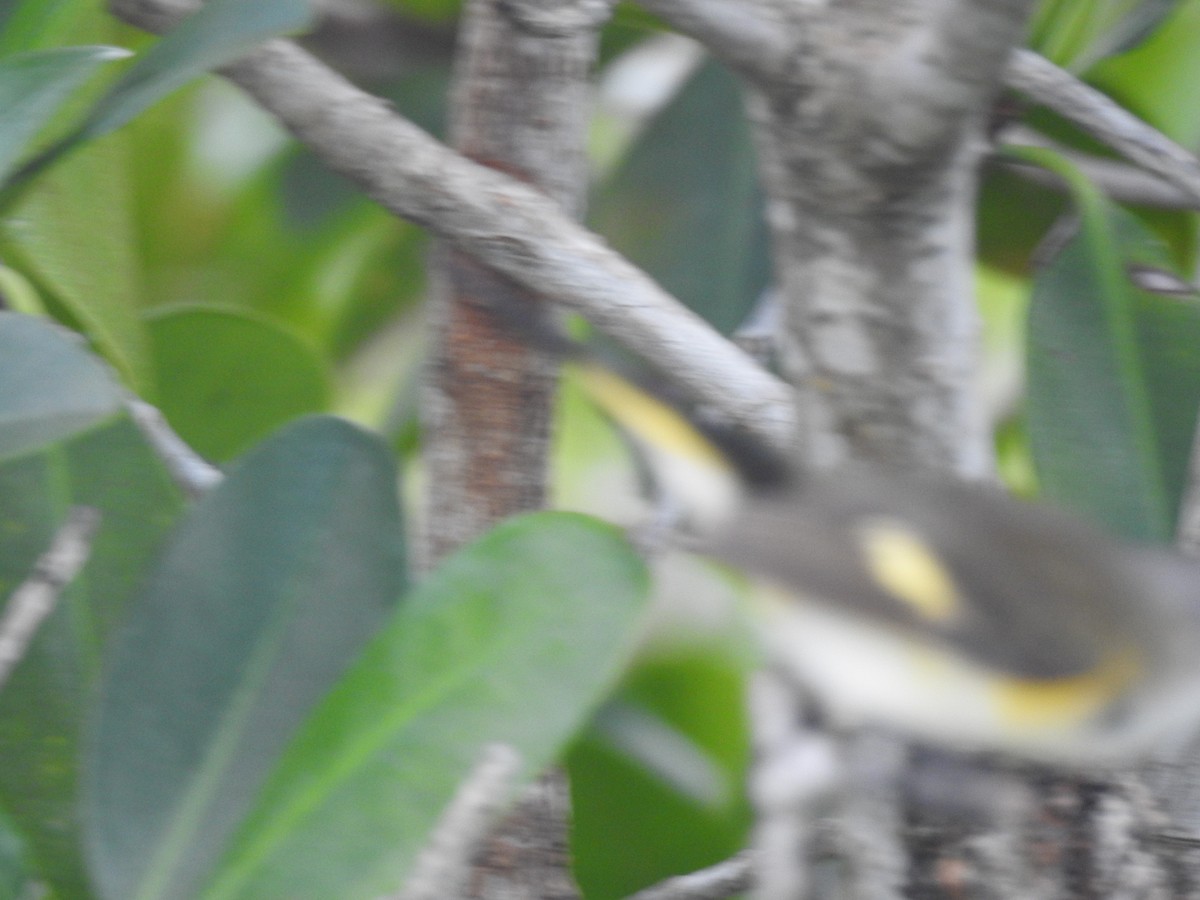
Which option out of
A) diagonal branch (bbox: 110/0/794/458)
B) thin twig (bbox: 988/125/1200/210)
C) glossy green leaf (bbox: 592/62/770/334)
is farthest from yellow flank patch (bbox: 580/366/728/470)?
thin twig (bbox: 988/125/1200/210)

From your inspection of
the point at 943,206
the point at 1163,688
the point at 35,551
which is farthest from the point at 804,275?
the point at 35,551

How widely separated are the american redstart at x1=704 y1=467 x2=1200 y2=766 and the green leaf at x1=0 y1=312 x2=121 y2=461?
8.6 inches

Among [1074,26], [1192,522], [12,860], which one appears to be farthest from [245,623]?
[1074,26]

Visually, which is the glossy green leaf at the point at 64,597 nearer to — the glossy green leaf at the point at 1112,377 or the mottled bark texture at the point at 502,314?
the mottled bark texture at the point at 502,314

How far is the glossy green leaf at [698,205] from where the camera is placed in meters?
1.01

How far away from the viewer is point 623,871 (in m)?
0.82

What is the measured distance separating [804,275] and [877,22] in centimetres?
9

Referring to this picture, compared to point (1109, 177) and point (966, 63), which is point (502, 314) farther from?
point (1109, 177)

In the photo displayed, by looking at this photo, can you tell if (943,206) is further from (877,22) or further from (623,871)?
(623,871)

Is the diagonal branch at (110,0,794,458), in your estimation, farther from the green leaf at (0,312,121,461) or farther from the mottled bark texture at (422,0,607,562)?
the green leaf at (0,312,121,461)

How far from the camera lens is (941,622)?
0.49 meters

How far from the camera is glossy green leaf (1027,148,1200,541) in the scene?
2.42ft

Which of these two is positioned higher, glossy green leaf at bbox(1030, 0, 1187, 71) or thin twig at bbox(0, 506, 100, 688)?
glossy green leaf at bbox(1030, 0, 1187, 71)

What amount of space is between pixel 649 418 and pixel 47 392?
236 mm
